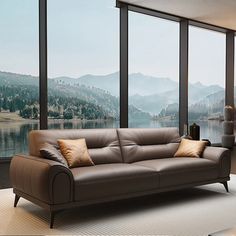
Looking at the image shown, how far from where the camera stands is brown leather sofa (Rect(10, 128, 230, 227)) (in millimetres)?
3289

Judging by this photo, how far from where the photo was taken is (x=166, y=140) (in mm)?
4965

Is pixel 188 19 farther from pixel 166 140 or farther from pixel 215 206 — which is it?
pixel 215 206

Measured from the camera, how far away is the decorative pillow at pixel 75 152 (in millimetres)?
3907

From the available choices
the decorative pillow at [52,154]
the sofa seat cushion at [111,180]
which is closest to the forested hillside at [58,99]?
the decorative pillow at [52,154]

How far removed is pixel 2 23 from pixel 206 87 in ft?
16.6

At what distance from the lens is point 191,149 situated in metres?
4.72

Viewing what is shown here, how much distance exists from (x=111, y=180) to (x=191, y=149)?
5.09ft

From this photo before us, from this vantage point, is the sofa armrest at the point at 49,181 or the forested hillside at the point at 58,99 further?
the forested hillside at the point at 58,99

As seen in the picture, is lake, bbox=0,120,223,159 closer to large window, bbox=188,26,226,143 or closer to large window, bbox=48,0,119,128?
large window, bbox=48,0,119,128

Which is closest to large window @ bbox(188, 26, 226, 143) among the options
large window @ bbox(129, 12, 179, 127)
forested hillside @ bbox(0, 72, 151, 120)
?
large window @ bbox(129, 12, 179, 127)

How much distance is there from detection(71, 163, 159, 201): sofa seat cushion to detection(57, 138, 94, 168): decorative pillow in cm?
12

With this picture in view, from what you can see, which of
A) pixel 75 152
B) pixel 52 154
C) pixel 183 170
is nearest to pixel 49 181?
pixel 52 154

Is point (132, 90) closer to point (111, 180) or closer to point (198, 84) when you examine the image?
point (198, 84)

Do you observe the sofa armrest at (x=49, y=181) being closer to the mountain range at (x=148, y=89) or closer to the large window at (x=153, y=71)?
the mountain range at (x=148, y=89)
